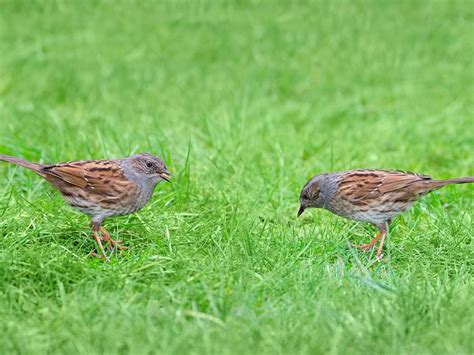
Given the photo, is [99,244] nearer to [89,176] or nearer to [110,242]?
[110,242]

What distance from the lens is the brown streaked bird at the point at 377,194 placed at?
201 inches

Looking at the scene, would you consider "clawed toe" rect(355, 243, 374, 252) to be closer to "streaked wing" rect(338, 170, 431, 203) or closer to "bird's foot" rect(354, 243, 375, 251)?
"bird's foot" rect(354, 243, 375, 251)

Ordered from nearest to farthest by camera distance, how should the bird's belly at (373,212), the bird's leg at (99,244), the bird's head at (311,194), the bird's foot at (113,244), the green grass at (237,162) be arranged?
the green grass at (237,162) → the bird's leg at (99,244) → the bird's foot at (113,244) → the bird's belly at (373,212) → the bird's head at (311,194)

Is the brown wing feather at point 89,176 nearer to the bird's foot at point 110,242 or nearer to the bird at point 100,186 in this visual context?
the bird at point 100,186

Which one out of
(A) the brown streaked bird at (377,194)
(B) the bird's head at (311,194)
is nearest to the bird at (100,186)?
(B) the bird's head at (311,194)

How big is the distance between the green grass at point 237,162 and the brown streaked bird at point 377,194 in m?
0.19

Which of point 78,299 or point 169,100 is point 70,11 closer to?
point 169,100

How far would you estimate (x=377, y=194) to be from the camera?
5125mm

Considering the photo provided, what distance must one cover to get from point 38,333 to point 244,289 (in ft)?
3.38

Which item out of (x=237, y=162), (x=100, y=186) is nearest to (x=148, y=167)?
(x=100, y=186)

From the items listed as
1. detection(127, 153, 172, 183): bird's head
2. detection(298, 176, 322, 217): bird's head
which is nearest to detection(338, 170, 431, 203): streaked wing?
detection(298, 176, 322, 217): bird's head

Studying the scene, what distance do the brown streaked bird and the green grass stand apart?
192 mm

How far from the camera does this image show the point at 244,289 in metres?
4.11

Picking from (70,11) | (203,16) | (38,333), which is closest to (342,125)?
(203,16)
